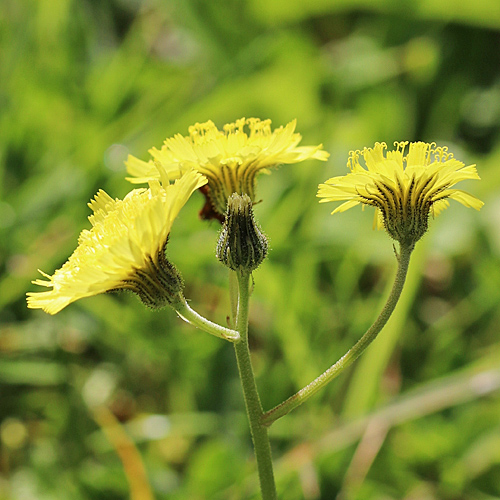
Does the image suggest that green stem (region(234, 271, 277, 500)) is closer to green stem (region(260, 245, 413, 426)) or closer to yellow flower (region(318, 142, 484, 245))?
green stem (region(260, 245, 413, 426))

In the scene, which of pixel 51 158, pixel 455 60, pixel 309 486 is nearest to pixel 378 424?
pixel 309 486

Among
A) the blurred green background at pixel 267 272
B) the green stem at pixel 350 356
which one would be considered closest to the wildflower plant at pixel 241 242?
the green stem at pixel 350 356

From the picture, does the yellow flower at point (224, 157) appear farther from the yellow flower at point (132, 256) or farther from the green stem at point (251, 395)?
the green stem at point (251, 395)

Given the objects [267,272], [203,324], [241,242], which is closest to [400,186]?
[241,242]

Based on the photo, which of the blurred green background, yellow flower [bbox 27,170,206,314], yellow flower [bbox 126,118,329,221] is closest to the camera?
yellow flower [bbox 27,170,206,314]

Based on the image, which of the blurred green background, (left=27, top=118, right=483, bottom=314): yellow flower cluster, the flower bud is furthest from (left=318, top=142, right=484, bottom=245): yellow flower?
the blurred green background

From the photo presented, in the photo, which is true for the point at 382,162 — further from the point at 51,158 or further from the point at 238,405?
the point at 51,158
